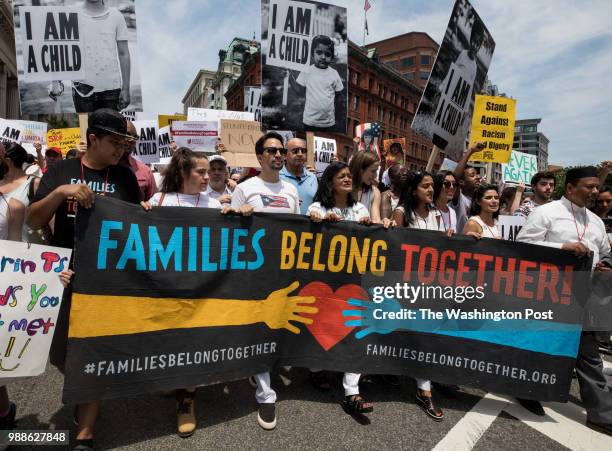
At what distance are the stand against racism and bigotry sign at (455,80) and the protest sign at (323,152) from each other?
3684 millimetres

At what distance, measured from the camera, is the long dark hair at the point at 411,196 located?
11.6 ft

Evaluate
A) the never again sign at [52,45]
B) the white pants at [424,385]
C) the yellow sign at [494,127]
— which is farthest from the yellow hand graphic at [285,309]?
the yellow sign at [494,127]

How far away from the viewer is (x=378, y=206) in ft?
13.1

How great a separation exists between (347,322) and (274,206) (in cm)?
114

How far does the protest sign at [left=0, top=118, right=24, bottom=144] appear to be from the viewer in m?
7.39

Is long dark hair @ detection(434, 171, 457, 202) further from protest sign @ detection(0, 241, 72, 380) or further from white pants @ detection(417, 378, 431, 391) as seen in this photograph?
protest sign @ detection(0, 241, 72, 380)

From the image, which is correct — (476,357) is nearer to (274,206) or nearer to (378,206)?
(378,206)

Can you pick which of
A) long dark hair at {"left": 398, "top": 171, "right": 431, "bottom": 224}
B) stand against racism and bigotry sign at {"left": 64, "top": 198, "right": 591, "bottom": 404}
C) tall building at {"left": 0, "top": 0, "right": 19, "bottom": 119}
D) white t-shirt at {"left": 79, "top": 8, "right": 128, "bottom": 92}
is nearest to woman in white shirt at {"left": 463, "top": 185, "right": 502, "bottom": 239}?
stand against racism and bigotry sign at {"left": 64, "top": 198, "right": 591, "bottom": 404}

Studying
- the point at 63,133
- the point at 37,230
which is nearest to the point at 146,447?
the point at 37,230

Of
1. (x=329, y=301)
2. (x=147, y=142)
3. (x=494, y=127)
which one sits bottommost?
(x=329, y=301)

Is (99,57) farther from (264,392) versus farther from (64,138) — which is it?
(64,138)

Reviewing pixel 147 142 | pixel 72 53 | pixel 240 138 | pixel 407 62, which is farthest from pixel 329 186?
pixel 407 62

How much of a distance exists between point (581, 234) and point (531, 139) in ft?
568

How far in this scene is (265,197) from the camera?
10.6ft
